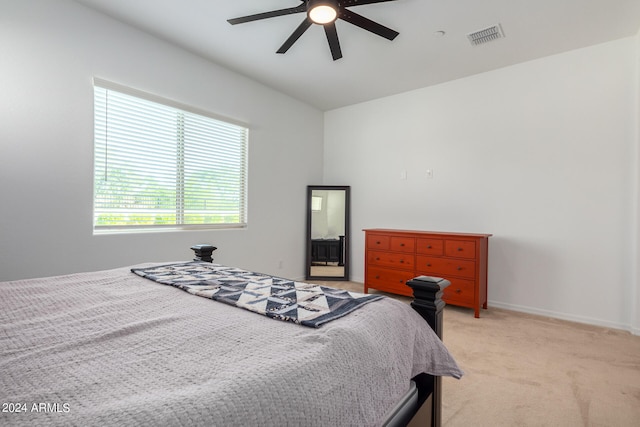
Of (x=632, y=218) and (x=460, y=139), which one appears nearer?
(x=632, y=218)

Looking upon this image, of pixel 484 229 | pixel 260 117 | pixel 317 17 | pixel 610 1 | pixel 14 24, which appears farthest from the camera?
pixel 260 117

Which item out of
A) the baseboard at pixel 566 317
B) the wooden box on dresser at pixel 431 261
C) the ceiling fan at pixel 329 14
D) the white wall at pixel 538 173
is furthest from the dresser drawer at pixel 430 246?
the ceiling fan at pixel 329 14

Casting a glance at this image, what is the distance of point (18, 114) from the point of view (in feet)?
7.34

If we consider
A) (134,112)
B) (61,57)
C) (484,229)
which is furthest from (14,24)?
(484,229)

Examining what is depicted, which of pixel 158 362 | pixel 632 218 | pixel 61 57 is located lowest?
pixel 158 362

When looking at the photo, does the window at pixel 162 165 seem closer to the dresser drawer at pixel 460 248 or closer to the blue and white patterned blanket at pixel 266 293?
the blue and white patterned blanket at pixel 266 293

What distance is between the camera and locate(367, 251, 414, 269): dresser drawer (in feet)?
12.0

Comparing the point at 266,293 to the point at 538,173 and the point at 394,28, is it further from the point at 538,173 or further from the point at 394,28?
the point at 538,173

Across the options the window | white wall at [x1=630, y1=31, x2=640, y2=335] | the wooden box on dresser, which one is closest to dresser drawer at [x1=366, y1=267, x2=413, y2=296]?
the wooden box on dresser

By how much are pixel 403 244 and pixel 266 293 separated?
2.60 meters

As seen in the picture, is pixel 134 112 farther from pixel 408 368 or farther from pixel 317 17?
pixel 408 368

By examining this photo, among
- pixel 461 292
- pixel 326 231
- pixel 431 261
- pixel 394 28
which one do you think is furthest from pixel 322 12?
pixel 326 231

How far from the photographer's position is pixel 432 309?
4.35 ft

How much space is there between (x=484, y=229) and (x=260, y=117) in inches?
121
